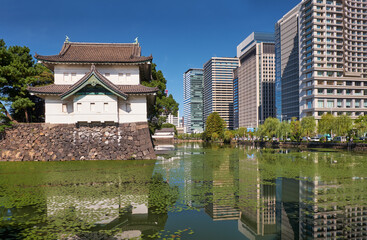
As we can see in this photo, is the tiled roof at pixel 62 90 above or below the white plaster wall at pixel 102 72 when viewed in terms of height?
below

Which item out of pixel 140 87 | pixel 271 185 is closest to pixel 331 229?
pixel 271 185

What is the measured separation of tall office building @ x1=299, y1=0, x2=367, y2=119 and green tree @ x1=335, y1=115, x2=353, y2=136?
1262 inches

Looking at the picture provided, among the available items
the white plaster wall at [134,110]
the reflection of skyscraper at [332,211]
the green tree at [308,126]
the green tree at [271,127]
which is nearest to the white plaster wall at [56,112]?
the white plaster wall at [134,110]

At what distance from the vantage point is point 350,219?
9.29m

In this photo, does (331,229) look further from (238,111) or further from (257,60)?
(238,111)

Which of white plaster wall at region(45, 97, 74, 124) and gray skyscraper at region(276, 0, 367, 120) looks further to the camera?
gray skyscraper at region(276, 0, 367, 120)

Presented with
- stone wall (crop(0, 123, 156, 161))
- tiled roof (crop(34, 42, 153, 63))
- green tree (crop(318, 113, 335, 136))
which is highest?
tiled roof (crop(34, 42, 153, 63))

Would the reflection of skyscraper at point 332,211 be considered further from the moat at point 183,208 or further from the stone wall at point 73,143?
the stone wall at point 73,143

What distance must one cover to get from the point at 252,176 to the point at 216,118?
317 ft

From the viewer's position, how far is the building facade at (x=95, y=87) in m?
28.6

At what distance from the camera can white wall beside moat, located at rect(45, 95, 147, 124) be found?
2867 cm

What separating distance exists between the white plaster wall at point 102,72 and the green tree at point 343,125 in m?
46.0

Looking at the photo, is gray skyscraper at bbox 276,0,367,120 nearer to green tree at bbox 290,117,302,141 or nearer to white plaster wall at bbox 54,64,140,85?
green tree at bbox 290,117,302,141

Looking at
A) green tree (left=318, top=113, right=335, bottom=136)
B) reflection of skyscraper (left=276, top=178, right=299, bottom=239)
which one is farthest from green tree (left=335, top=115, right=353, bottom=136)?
reflection of skyscraper (left=276, top=178, right=299, bottom=239)
